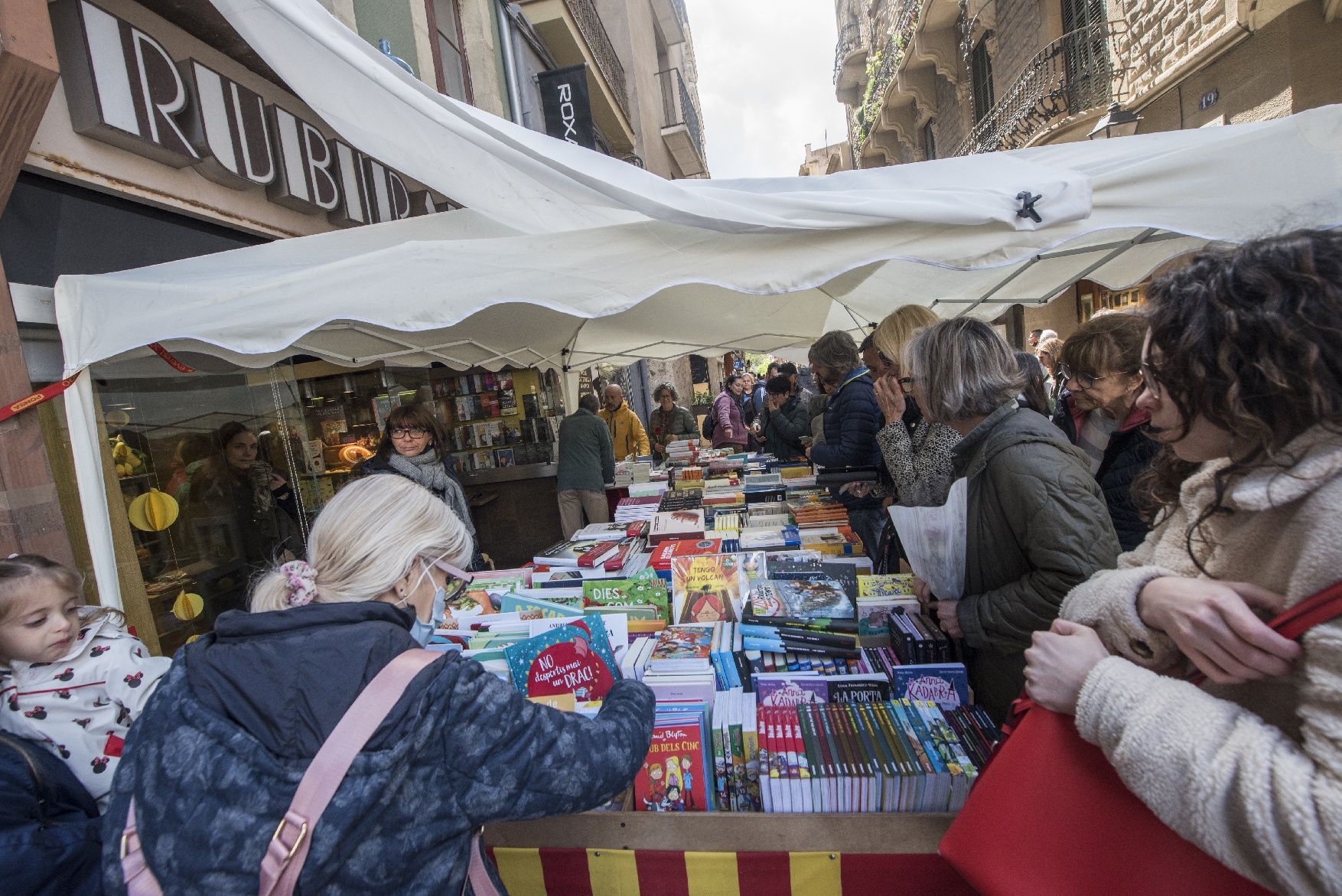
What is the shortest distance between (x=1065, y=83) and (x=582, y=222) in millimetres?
10286

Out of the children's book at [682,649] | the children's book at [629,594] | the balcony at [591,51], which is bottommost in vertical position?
the children's book at [682,649]

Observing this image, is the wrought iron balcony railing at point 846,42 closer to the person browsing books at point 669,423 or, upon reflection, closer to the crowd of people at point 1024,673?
the person browsing books at point 669,423

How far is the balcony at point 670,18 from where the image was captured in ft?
79.9

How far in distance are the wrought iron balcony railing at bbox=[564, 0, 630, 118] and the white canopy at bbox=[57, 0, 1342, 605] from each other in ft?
31.5

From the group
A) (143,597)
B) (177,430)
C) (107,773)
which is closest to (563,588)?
(107,773)

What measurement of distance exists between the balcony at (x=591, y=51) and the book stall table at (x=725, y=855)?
11068 mm

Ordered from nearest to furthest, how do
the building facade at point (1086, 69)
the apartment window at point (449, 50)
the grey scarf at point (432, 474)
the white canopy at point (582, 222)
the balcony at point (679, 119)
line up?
the white canopy at point (582, 222) → the grey scarf at point (432, 474) → the building facade at point (1086, 69) → the apartment window at point (449, 50) → the balcony at point (679, 119)

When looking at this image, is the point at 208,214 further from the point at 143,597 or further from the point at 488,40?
the point at 488,40

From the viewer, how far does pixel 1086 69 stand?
356 inches

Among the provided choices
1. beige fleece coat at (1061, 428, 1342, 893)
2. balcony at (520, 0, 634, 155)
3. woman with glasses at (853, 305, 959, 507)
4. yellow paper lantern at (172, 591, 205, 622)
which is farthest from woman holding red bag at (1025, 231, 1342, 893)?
balcony at (520, 0, 634, 155)

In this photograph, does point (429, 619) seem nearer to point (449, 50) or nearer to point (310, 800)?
point (310, 800)

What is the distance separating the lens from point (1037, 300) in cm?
434

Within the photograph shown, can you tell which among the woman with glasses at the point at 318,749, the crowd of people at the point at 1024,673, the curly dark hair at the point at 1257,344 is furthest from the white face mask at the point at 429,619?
the curly dark hair at the point at 1257,344

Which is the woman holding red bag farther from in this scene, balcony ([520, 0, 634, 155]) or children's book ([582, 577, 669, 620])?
balcony ([520, 0, 634, 155])
